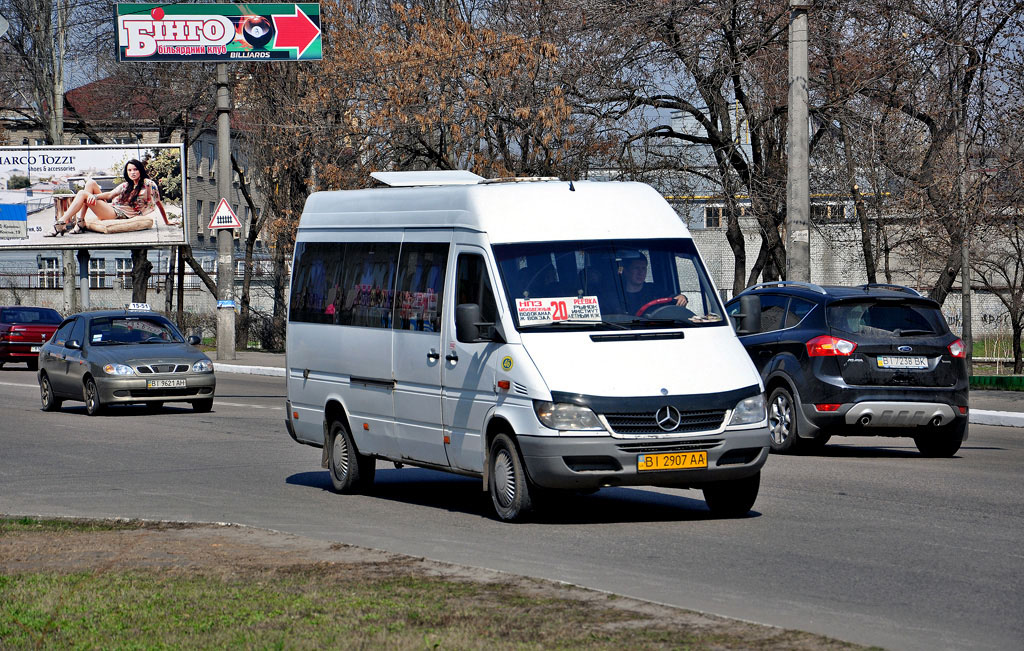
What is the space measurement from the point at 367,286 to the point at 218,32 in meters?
28.4

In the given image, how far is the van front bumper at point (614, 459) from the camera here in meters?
10.1

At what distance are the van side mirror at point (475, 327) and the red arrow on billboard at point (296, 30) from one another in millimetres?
29620

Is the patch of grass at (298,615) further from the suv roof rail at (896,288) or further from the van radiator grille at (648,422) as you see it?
the suv roof rail at (896,288)

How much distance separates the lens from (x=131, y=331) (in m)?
23.7

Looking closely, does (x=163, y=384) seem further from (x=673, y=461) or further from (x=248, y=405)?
(x=673, y=461)

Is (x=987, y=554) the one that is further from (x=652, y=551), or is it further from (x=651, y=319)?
(x=651, y=319)

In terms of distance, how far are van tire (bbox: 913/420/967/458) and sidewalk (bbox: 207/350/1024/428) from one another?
4593 millimetres

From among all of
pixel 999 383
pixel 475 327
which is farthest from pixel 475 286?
pixel 999 383

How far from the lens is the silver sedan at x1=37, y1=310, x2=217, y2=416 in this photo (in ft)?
72.9

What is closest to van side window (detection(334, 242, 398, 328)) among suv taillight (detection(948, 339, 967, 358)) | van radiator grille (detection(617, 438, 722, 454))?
van radiator grille (detection(617, 438, 722, 454))

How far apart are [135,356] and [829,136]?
1462 centimetres

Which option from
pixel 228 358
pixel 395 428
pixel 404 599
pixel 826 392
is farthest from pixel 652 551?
pixel 228 358

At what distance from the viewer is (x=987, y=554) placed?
9070mm

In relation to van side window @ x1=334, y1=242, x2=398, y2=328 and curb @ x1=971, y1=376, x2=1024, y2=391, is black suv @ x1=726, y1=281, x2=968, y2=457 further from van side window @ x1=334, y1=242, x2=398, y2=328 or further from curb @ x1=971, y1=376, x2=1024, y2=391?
curb @ x1=971, y1=376, x2=1024, y2=391
